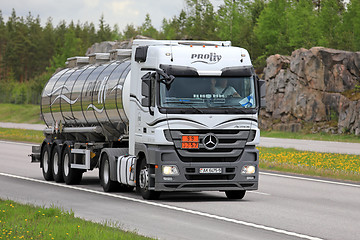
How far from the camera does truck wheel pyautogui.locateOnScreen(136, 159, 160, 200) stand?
16578 mm

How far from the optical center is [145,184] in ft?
54.5

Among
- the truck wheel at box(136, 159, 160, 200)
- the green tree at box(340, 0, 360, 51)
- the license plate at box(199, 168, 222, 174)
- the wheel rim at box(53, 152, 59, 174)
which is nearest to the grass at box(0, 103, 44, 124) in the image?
the green tree at box(340, 0, 360, 51)

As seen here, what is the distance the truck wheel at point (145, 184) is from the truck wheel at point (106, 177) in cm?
174

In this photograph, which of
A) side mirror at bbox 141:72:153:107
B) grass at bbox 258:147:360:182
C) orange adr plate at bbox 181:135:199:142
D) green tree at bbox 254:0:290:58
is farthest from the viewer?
green tree at bbox 254:0:290:58

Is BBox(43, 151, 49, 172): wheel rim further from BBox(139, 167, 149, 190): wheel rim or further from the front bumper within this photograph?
the front bumper

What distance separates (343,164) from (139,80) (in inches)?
481

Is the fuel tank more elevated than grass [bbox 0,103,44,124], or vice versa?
the fuel tank

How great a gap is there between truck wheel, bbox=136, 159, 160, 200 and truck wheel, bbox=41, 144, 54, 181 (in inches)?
250

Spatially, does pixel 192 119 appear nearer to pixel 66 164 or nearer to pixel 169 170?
pixel 169 170

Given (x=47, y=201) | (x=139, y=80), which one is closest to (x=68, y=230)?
(x=47, y=201)

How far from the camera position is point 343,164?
2717 centimetres

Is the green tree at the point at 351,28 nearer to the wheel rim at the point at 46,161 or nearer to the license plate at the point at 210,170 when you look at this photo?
the wheel rim at the point at 46,161

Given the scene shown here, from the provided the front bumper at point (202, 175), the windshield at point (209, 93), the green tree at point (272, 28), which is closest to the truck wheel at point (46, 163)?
the front bumper at point (202, 175)

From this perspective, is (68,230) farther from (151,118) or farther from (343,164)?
(343,164)
